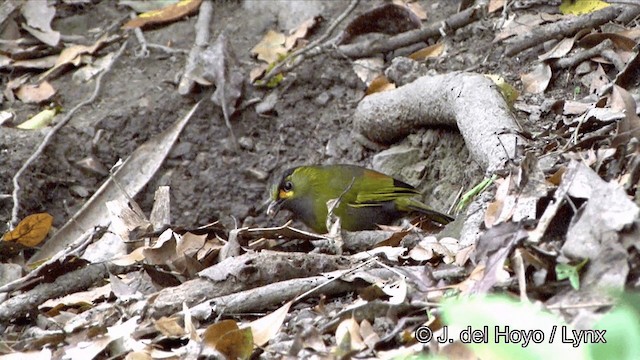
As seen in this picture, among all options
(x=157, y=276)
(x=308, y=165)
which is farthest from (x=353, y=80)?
(x=157, y=276)

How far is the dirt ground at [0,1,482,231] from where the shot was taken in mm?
6961

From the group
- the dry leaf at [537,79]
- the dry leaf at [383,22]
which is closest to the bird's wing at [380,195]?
the dry leaf at [537,79]

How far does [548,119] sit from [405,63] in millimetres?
1559

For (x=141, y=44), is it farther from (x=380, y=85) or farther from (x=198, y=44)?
(x=380, y=85)

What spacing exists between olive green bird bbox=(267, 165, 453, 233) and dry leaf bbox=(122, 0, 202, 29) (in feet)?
6.50

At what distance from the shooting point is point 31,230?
20.3ft

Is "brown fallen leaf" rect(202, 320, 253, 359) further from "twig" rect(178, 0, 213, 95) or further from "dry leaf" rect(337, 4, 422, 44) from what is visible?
"dry leaf" rect(337, 4, 422, 44)

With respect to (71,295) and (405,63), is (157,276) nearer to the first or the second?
(71,295)

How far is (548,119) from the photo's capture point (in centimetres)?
541

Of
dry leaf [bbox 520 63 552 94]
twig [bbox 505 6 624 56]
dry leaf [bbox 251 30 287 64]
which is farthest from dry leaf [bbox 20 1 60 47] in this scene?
dry leaf [bbox 520 63 552 94]

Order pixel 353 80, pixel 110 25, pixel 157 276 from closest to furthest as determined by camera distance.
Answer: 1. pixel 157 276
2. pixel 353 80
3. pixel 110 25

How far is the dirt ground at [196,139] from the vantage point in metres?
6.96

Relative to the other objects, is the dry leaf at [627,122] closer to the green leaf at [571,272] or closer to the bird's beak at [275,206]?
the green leaf at [571,272]

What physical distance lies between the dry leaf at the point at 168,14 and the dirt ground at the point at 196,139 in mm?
445
